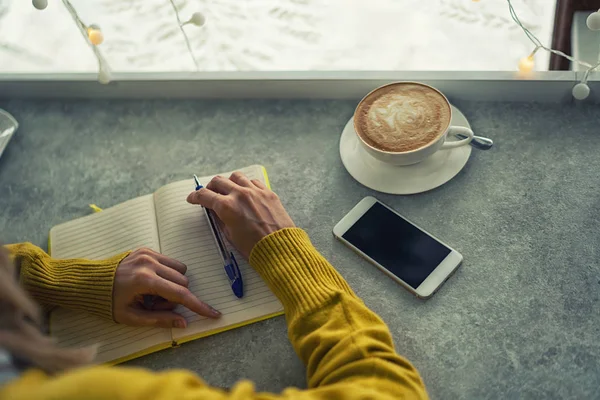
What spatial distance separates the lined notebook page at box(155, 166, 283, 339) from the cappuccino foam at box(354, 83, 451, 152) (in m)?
0.19

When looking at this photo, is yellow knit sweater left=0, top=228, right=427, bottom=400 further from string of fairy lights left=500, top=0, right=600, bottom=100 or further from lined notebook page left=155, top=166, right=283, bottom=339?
string of fairy lights left=500, top=0, right=600, bottom=100

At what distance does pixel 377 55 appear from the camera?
101 cm

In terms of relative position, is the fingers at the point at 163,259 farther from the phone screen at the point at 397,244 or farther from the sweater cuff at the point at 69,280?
the phone screen at the point at 397,244

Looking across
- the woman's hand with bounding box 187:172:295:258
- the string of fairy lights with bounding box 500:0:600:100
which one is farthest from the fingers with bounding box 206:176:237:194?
the string of fairy lights with bounding box 500:0:600:100

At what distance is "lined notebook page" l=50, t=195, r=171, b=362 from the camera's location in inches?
31.1

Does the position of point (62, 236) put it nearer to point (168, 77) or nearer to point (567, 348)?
point (168, 77)

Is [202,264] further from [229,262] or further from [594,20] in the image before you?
[594,20]

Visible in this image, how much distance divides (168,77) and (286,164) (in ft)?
0.91

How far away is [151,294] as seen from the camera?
0.80 metres

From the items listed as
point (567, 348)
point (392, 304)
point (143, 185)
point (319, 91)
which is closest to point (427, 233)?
point (392, 304)

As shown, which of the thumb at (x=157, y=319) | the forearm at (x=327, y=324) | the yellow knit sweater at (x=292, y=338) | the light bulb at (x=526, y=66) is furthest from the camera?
the light bulb at (x=526, y=66)

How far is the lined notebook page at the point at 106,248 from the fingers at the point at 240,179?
0.46 feet

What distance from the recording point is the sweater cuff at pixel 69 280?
80cm

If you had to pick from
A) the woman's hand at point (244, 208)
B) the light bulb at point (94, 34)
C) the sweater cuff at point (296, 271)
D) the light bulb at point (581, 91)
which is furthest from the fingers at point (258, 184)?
the light bulb at point (581, 91)
